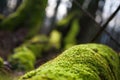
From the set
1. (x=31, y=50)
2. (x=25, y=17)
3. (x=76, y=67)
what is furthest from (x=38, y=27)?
(x=76, y=67)

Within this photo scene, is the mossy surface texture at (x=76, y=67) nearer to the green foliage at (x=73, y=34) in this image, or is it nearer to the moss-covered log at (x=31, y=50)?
the moss-covered log at (x=31, y=50)

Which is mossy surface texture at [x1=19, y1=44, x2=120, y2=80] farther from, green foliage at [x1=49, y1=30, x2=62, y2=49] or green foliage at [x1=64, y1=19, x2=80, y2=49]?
green foliage at [x1=64, y1=19, x2=80, y2=49]

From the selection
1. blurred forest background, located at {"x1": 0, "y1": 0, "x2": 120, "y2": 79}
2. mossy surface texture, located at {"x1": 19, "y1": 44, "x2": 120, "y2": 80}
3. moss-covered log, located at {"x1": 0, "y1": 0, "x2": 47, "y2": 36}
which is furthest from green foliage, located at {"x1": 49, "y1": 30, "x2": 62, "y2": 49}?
mossy surface texture, located at {"x1": 19, "y1": 44, "x2": 120, "y2": 80}

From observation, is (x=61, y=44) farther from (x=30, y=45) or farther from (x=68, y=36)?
(x=30, y=45)

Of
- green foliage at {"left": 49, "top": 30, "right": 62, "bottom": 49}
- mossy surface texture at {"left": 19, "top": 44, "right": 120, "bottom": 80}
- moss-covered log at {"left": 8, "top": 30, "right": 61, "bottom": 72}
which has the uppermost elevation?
green foliage at {"left": 49, "top": 30, "right": 62, "bottom": 49}

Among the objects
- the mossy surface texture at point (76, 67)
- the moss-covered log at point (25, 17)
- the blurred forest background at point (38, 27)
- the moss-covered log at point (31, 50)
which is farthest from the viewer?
the moss-covered log at point (25, 17)

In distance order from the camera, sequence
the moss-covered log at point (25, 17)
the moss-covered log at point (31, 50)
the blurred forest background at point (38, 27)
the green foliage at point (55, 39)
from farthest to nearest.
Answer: the green foliage at point (55, 39) → the moss-covered log at point (25, 17) → the blurred forest background at point (38, 27) → the moss-covered log at point (31, 50)

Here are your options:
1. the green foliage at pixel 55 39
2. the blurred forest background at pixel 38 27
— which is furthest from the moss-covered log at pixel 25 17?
the green foliage at pixel 55 39

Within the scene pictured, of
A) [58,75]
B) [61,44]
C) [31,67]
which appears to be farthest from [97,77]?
[61,44]

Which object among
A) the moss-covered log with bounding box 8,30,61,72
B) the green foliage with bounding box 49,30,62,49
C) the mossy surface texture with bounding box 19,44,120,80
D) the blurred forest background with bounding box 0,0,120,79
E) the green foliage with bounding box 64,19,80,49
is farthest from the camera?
the green foliage with bounding box 64,19,80,49
